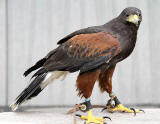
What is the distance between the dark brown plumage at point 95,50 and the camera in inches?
53.7

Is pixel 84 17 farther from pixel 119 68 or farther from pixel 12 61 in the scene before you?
pixel 12 61

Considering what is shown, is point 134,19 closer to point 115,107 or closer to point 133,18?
point 133,18

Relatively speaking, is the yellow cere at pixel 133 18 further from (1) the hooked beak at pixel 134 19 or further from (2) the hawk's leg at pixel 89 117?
(2) the hawk's leg at pixel 89 117

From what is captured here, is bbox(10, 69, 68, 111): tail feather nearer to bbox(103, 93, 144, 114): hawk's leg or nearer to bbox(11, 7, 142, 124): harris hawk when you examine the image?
bbox(11, 7, 142, 124): harris hawk

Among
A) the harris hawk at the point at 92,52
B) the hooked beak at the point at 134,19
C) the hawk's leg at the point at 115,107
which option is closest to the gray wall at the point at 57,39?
the hawk's leg at the point at 115,107

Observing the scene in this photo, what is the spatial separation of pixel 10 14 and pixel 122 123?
4.77ft

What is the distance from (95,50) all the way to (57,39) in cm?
106

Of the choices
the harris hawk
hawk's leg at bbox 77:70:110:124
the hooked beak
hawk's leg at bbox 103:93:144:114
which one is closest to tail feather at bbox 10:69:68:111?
the harris hawk

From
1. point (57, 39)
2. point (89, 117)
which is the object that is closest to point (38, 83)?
point (89, 117)

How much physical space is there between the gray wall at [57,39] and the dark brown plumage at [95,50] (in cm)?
92

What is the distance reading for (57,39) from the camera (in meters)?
2.39

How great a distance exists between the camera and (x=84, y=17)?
2383 mm

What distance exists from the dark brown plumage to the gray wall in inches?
36.4

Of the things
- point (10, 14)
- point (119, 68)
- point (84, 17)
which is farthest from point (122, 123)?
point (10, 14)
